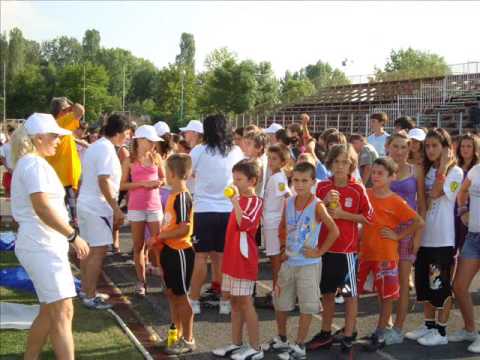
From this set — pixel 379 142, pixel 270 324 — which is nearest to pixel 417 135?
pixel 270 324

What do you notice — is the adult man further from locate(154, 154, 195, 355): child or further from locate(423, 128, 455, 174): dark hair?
locate(423, 128, 455, 174): dark hair

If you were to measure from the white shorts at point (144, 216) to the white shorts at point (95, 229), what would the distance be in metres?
0.70

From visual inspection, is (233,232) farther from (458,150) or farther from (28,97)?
(28,97)

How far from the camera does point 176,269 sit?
5320 millimetres

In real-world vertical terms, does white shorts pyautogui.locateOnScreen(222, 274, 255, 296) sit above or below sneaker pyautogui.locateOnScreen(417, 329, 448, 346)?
above

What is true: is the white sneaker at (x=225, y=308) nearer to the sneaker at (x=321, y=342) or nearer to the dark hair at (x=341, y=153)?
the sneaker at (x=321, y=342)

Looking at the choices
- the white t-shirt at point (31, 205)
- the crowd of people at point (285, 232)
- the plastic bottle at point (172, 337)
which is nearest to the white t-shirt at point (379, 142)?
the crowd of people at point (285, 232)

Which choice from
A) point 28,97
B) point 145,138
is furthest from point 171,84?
point 145,138

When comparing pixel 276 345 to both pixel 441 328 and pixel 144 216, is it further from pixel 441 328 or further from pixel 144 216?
pixel 144 216

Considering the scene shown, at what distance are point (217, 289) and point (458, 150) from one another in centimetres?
302

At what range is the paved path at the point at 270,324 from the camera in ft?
17.9

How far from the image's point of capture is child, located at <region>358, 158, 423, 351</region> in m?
5.48

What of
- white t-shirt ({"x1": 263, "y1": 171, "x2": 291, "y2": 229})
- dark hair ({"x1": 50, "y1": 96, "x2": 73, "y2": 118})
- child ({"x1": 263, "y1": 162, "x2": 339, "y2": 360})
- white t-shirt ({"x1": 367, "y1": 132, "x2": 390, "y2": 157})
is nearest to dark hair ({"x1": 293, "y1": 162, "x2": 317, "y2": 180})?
child ({"x1": 263, "y1": 162, "x2": 339, "y2": 360})

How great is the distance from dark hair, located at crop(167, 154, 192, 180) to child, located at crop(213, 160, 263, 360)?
431 mm
